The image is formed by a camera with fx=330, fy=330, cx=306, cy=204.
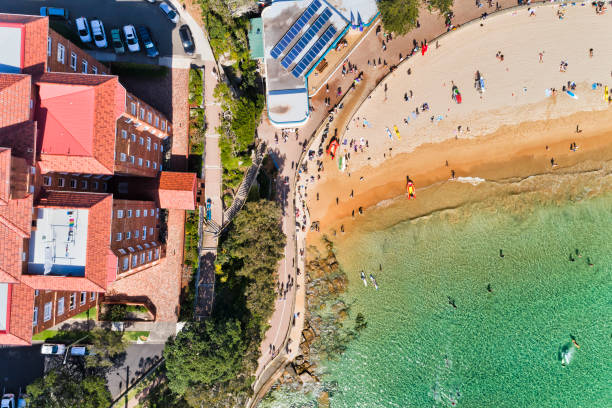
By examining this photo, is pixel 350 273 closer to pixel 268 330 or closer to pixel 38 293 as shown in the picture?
pixel 268 330

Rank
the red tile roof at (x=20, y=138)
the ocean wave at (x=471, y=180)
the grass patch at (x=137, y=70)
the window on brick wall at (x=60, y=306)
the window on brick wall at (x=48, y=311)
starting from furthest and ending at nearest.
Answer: the ocean wave at (x=471, y=180)
the grass patch at (x=137, y=70)
the window on brick wall at (x=60, y=306)
the window on brick wall at (x=48, y=311)
the red tile roof at (x=20, y=138)

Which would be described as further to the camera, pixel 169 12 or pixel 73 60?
pixel 169 12

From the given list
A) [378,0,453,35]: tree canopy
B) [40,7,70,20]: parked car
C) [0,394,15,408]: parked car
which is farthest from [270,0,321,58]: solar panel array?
[0,394,15,408]: parked car

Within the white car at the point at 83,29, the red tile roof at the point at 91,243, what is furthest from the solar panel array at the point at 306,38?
the red tile roof at the point at 91,243

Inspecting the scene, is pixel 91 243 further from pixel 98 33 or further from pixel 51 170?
pixel 98 33

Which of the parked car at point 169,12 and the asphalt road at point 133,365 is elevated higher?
the parked car at point 169,12

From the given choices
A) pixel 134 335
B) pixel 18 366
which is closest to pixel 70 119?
pixel 134 335

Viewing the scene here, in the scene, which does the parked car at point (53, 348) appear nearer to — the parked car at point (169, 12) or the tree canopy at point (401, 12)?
the parked car at point (169, 12)
